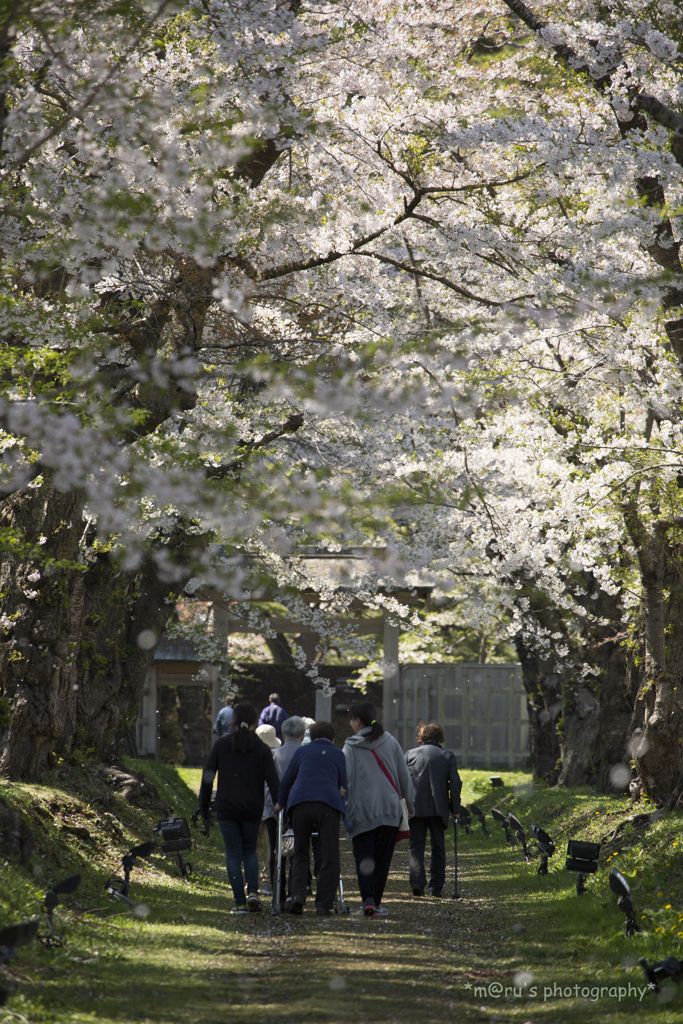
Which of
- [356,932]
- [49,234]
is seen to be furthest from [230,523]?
[356,932]

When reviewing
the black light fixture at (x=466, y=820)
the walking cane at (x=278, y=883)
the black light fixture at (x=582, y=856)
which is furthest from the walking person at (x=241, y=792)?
the black light fixture at (x=466, y=820)

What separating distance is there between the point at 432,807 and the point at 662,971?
401 cm

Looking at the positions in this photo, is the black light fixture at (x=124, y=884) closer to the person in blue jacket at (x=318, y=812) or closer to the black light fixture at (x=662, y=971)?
the person in blue jacket at (x=318, y=812)

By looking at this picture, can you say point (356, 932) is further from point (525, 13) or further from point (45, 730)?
point (525, 13)

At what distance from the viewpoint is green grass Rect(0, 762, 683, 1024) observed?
15.8 ft

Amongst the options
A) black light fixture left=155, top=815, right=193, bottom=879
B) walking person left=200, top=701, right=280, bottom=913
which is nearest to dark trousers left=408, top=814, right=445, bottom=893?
walking person left=200, top=701, right=280, bottom=913

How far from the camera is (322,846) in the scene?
756 centimetres

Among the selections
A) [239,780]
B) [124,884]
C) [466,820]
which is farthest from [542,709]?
[124,884]

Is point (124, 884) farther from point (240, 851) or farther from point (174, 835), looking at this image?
point (240, 851)

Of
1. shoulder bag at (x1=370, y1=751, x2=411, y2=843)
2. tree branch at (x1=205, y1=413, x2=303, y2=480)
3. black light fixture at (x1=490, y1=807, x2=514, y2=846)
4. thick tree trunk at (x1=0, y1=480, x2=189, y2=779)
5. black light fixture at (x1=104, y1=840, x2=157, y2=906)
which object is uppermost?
tree branch at (x1=205, y1=413, x2=303, y2=480)

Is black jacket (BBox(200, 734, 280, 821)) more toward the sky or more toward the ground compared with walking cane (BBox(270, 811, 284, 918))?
more toward the sky

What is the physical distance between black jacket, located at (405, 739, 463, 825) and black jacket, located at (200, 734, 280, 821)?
1697mm

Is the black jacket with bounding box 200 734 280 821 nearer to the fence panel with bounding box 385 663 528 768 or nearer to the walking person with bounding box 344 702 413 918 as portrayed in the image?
the walking person with bounding box 344 702 413 918

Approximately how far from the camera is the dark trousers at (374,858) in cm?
762
